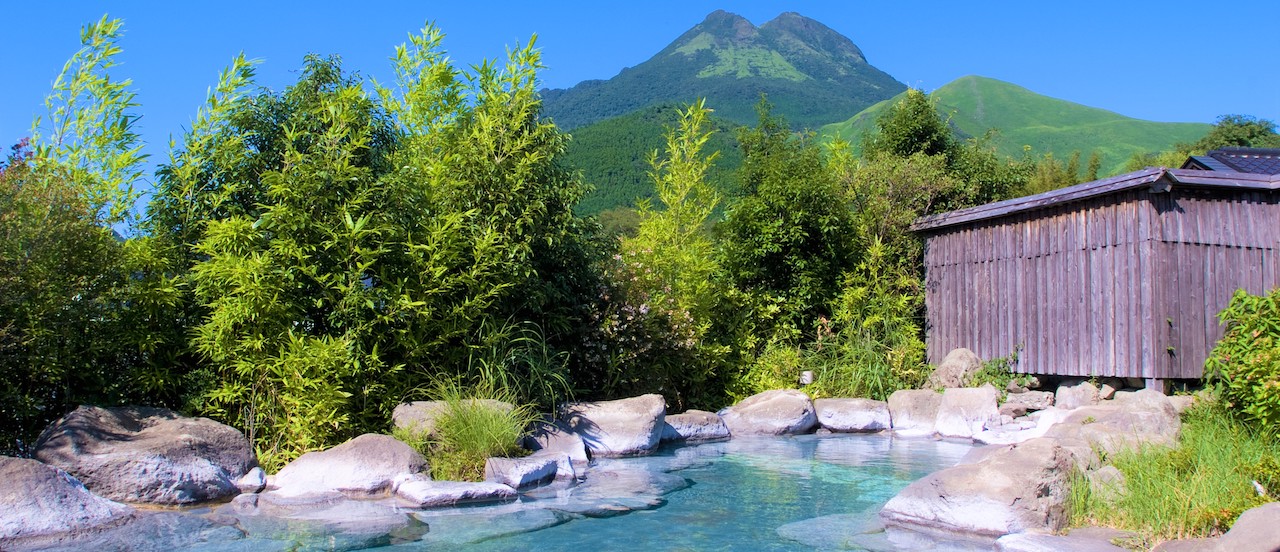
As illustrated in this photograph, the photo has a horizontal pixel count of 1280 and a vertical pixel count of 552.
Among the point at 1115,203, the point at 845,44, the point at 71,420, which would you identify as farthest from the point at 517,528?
the point at 845,44

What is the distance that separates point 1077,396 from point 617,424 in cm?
506

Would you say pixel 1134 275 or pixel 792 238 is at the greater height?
pixel 792 238

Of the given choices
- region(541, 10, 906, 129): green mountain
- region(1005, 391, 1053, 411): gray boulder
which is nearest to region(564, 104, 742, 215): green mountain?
region(1005, 391, 1053, 411): gray boulder

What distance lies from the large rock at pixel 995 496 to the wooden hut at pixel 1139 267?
4154 mm

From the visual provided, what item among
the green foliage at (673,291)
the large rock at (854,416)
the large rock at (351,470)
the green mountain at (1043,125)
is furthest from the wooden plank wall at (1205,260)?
the green mountain at (1043,125)

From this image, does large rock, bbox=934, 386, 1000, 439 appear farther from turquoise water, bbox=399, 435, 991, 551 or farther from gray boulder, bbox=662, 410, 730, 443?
gray boulder, bbox=662, 410, 730, 443

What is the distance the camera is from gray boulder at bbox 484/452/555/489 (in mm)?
6910

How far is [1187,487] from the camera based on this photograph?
16.5ft

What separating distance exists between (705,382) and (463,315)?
4.62m

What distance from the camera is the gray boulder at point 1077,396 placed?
9.77 meters

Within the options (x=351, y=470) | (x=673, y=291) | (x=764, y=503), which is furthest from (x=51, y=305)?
(x=673, y=291)

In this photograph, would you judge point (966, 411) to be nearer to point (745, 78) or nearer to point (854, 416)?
point (854, 416)

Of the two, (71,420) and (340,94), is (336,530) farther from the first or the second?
(340,94)

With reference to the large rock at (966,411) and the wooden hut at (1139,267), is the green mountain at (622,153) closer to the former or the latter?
the wooden hut at (1139,267)
